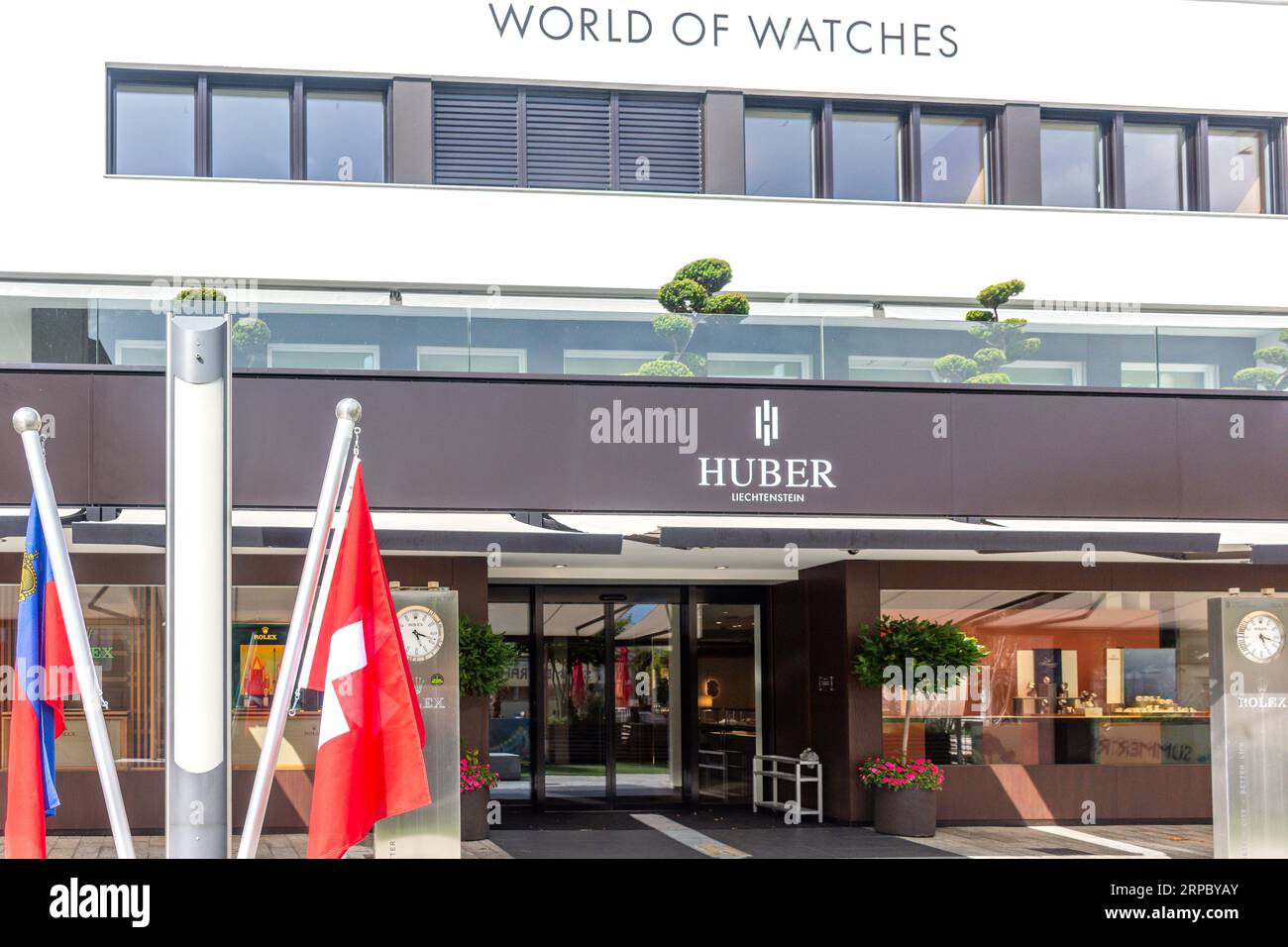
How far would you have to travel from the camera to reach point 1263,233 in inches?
756

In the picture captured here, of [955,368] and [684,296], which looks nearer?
[955,368]

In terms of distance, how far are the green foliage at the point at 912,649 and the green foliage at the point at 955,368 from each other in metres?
2.78

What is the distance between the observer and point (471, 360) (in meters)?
13.3

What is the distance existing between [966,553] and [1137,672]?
2903 mm

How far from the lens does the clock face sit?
1206 centimetres

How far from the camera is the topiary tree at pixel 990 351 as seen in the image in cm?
1410

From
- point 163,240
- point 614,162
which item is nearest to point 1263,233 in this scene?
point 614,162

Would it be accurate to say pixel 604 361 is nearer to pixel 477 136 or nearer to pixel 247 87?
pixel 477 136

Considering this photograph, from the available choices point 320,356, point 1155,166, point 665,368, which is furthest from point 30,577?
point 1155,166

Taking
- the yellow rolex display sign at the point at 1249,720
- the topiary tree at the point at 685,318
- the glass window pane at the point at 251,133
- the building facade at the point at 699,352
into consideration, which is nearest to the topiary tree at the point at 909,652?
the building facade at the point at 699,352

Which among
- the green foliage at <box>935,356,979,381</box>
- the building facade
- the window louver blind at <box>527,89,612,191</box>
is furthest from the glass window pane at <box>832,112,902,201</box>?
the green foliage at <box>935,356,979,381</box>

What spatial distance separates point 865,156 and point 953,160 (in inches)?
48.7

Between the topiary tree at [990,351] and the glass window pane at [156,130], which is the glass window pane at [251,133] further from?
the topiary tree at [990,351]
